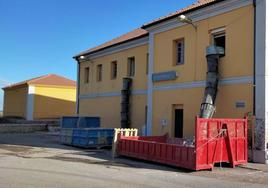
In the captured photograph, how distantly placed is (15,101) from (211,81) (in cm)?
3385

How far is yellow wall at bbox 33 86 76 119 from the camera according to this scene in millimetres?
42719

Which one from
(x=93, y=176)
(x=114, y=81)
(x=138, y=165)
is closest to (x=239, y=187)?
(x=93, y=176)

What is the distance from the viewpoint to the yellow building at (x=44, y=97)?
42.4 meters

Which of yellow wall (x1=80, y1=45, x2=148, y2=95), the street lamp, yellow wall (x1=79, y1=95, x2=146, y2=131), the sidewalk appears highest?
the street lamp

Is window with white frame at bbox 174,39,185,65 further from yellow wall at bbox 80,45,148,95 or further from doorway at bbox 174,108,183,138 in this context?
yellow wall at bbox 80,45,148,95

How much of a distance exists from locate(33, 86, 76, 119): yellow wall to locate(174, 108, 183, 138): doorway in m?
24.8

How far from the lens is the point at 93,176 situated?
11.6 metres

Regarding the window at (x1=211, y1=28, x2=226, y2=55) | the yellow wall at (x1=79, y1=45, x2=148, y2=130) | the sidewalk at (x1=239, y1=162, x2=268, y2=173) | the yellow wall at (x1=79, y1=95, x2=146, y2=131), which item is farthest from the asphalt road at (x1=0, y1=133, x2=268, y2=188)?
the yellow wall at (x1=79, y1=45, x2=148, y2=130)

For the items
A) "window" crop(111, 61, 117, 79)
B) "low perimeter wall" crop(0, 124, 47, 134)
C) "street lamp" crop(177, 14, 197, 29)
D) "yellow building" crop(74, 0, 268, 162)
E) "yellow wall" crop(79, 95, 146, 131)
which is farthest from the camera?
"low perimeter wall" crop(0, 124, 47, 134)

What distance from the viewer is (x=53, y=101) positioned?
144 feet

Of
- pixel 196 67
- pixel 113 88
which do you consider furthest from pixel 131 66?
pixel 196 67

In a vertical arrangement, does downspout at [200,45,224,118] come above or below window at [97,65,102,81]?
below

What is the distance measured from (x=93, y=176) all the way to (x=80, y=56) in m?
21.3

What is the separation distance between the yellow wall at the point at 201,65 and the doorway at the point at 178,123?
21 centimetres
